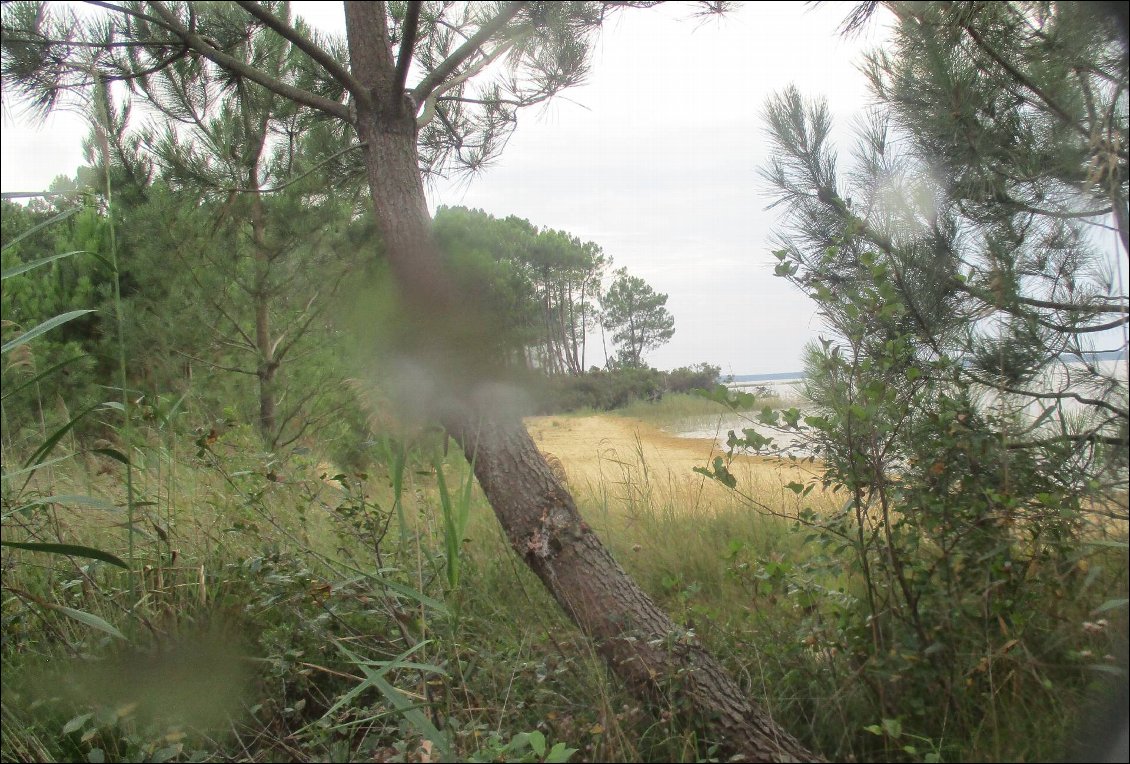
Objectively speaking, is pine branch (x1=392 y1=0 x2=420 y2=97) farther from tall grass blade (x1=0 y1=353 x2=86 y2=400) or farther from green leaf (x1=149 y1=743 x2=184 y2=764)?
green leaf (x1=149 y1=743 x2=184 y2=764)

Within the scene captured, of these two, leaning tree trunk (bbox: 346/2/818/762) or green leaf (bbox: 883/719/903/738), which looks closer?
green leaf (bbox: 883/719/903/738)

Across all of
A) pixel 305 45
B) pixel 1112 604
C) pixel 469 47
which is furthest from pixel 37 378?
pixel 1112 604

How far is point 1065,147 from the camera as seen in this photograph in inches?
85.0

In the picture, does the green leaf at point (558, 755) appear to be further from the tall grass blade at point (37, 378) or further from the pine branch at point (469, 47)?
the pine branch at point (469, 47)

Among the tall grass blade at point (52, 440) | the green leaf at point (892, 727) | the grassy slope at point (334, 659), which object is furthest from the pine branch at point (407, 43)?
the green leaf at point (892, 727)

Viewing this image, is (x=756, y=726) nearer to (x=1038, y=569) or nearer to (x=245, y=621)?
(x=1038, y=569)

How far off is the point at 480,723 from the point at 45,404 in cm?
513

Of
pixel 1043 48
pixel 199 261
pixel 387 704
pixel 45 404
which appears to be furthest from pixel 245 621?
pixel 45 404

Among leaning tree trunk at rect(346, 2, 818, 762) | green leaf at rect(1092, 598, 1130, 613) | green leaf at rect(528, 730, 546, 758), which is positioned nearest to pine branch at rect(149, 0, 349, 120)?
leaning tree trunk at rect(346, 2, 818, 762)

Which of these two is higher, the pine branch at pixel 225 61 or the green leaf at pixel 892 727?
the pine branch at pixel 225 61

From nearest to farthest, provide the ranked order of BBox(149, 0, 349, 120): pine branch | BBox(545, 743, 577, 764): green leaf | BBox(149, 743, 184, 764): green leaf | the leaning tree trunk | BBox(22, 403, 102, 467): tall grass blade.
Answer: BBox(545, 743, 577, 764): green leaf
BBox(22, 403, 102, 467): tall grass blade
BBox(149, 743, 184, 764): green leaf
the leaning tree trunk
BBox(149, 0, 349, 120): pine branch

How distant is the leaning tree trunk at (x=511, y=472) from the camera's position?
6.55 feet

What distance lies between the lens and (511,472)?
248cm

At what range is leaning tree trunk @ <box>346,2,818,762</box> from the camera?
1997 mm
